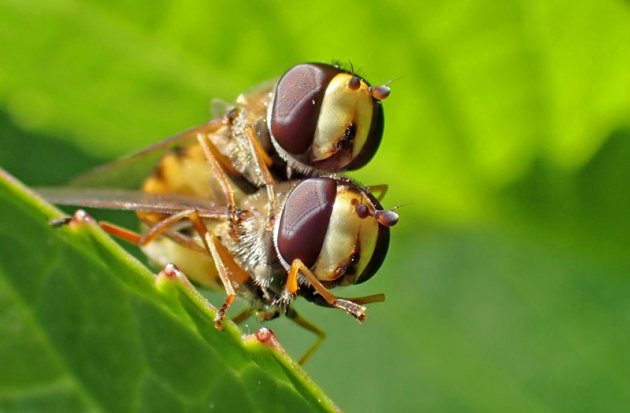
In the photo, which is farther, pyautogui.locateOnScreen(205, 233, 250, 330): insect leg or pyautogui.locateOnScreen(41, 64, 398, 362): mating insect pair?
pyautogui.locateOnScreen(205, 233, 250, 330): insect leg

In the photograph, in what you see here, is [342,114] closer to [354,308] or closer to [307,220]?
[307,220]

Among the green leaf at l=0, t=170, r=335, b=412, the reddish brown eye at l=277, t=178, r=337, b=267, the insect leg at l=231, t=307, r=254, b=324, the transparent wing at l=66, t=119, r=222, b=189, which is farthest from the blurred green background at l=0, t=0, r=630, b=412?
the green leaf at l=0, t=170, r=335, b=412

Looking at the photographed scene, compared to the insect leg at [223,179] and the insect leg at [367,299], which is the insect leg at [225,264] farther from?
the insect leg at [367,299]

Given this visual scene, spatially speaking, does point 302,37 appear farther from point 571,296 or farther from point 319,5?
point 571,296

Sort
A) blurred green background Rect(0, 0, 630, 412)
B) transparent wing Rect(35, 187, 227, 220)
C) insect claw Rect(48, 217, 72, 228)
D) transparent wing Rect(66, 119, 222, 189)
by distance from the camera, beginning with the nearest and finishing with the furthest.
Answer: insect claw Rect(48, 217, 72, 228) < transparent wing Rect(35, 187, 227, 220) < blurred green background Rect(0, 0, 630, 412) < transparent wing Rect(66, 119, 222, 189)

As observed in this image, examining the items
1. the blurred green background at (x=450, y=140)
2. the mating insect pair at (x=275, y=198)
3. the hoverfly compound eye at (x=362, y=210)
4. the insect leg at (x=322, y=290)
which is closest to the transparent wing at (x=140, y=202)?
the mating insect pair at (x=275, y=198)

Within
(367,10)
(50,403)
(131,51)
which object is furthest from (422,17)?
(50,403)

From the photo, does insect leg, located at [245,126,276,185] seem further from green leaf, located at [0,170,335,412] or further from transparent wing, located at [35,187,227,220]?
green leaf, located at [0,170,335,412]
